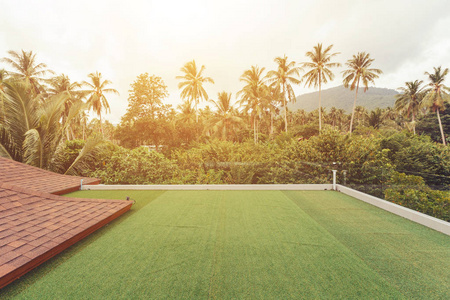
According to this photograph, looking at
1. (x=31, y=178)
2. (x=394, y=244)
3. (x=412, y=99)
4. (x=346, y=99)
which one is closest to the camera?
(x=394, y=244)

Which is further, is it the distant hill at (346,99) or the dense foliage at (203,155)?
the distant hill at (346,99)

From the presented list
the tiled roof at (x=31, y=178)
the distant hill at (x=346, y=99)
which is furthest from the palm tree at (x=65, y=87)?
the distant hill at (x=346, y=99)

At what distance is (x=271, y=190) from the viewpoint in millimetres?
5855

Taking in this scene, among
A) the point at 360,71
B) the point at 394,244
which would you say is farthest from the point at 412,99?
the point at 394,244

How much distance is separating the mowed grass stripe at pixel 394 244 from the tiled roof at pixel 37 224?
3660 mm

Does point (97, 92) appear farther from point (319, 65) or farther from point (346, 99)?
point (346, 99)

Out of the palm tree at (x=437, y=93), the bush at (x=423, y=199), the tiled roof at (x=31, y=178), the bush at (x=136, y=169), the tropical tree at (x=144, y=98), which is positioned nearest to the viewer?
the tiled roof at (x=31, y=178)

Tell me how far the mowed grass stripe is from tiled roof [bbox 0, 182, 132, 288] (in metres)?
3.66

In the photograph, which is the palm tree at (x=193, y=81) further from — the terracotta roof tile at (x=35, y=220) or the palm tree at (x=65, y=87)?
the terracotta roof tile at (x=35, y=220)

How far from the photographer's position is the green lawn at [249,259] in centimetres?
182

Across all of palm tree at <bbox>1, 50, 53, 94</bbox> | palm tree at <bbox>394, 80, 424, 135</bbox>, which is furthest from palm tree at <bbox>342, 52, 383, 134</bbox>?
palm tree at <bbox>1, 50, 53, 94</bbox>

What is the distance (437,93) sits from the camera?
2978 centimetres

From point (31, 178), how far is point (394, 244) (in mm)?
6414

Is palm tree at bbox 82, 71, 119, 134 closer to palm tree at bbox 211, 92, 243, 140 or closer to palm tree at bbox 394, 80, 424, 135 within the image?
palm tree at bbox 211, 92, 243, 140
